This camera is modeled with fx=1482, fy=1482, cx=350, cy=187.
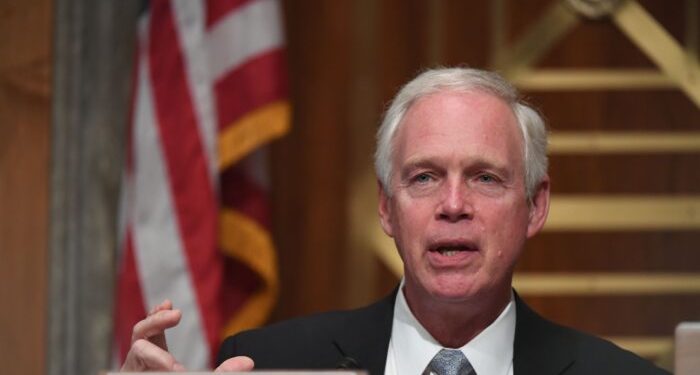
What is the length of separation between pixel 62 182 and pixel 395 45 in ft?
3.94

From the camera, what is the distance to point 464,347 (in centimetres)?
302

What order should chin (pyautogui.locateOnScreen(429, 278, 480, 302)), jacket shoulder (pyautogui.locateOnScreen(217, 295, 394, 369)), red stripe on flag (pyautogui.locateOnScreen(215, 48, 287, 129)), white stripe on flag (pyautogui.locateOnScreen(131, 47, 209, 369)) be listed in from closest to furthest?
1. chin (pyautogui.locateOnScreen(429, 278, 480, 302))
2. jacket shoulder (pyautogui.locateOnScreen(217, 295, 394, 369))
3. white stripe on flag (pyautogui.locateOnScreen(131, 47, 209, 369))
4. red stripe on flag (pyautogui.locateOnScreen(215, 48, 287, 129))

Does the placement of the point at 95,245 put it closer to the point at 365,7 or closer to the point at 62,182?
the point at 62,182

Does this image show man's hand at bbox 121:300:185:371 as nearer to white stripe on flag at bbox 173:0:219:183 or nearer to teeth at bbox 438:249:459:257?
teeth at bbox 438:249:459:257

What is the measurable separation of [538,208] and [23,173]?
2.08 metres

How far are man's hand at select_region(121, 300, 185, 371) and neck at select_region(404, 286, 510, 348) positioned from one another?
23.0 inches

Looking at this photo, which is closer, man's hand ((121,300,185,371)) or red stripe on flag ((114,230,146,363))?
man's hand ((121,300,185,371))

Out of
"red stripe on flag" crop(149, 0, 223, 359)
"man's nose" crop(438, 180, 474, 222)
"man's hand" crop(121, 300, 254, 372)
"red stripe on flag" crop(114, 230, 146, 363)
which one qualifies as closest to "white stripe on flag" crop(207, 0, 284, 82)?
"red stripe on flag" crop(149, 0, 223, 359)

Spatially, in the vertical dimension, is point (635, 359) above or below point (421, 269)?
below

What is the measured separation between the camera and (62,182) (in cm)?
463

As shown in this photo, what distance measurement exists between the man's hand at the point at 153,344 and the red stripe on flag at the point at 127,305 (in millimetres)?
1724

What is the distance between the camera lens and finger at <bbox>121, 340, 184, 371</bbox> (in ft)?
8.48

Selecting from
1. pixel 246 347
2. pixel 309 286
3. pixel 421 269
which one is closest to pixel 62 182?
pixel 309 286

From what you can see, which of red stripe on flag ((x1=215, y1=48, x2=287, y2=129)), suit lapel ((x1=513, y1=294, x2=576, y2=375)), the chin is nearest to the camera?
the chin
